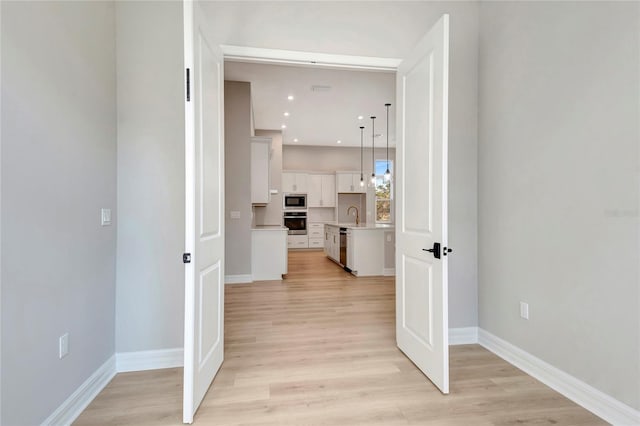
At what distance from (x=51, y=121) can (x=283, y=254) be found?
4.01 meters

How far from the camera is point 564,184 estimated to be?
6.16 feet

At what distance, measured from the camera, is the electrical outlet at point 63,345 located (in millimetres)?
1566

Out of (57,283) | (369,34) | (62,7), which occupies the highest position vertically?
(369,34)

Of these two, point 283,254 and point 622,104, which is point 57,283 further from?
point 283,254

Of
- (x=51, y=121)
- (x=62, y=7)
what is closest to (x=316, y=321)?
(x=51, y=121)

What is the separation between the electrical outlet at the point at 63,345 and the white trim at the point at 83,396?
259mm

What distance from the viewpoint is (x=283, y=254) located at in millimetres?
5258

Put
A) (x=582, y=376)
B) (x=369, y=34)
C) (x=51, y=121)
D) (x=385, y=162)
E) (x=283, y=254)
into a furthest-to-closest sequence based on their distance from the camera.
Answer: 1. (x=385, y=162)
2. (x=283, y=254)
3. (x=369, y=34)
4. (x=582, y=376)
5. (x=51, y=121)

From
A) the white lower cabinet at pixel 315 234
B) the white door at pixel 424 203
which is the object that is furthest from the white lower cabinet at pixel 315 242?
the white door at pixel 424 203

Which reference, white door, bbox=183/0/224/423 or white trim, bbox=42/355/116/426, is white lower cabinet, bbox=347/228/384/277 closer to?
white door, bbox=183/0/224/423

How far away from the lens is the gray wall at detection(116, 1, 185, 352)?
2166 millimetres

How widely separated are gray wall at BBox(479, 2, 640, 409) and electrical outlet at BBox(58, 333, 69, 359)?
116 inches

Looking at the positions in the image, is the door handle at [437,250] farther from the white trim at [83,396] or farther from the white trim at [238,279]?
the white trim at [238,279]

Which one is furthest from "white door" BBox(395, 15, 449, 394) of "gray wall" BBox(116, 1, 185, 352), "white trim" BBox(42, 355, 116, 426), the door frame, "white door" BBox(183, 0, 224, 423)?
"white trim" BBox(42, 355, 116, 426)
